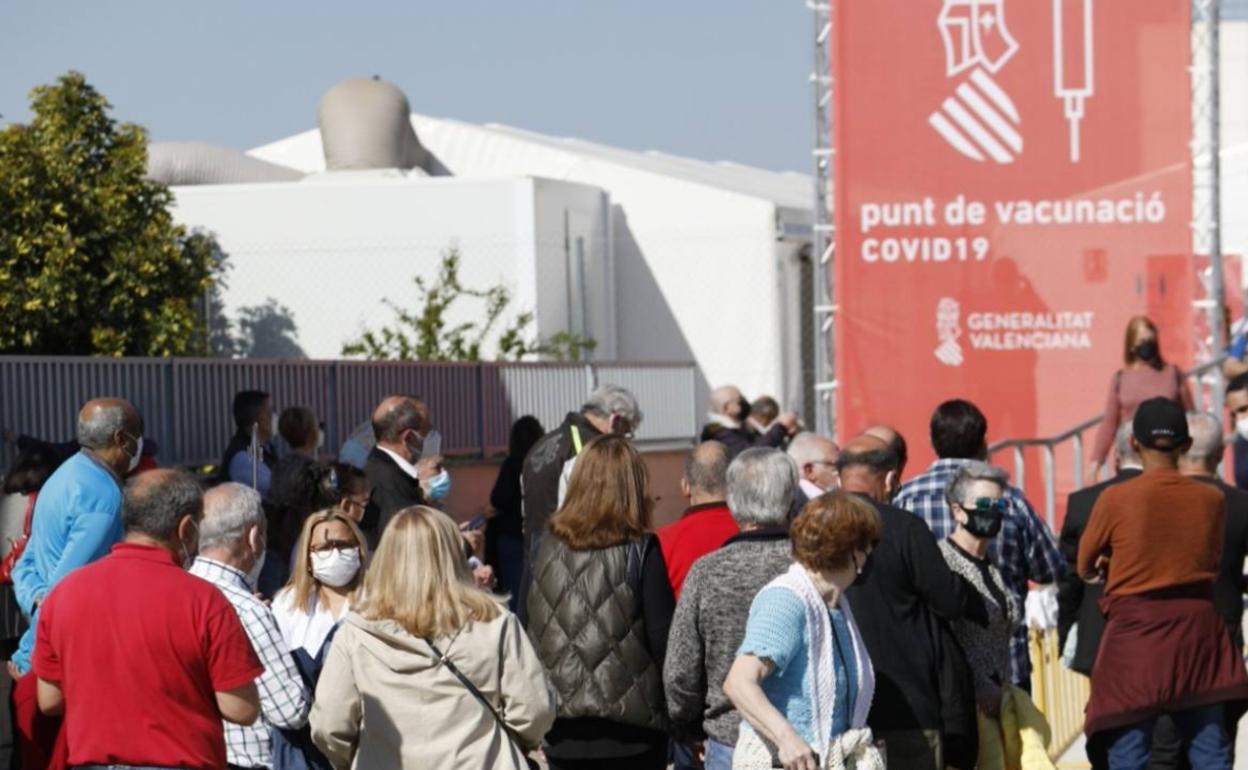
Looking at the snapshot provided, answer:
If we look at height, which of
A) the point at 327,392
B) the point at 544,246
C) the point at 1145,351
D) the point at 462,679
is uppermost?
the point at 544,246

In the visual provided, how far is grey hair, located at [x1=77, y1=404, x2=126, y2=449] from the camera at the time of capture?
7363 millimetres

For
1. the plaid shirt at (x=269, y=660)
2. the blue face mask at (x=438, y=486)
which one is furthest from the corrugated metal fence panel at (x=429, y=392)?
the plaid shirt at (x=269, y=660)

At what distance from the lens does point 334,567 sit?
20.8 ft

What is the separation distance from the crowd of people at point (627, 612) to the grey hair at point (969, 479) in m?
0.01

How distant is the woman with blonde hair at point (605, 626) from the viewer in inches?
258

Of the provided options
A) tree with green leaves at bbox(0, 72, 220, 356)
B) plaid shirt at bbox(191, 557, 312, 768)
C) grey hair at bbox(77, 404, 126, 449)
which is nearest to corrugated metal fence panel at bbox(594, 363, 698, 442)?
→ tree with green leaves at bbox(0, 72, 220, 356)

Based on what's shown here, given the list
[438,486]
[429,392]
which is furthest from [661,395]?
[438,486]

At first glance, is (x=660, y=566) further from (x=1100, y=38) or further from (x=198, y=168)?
(x=198, y=168)

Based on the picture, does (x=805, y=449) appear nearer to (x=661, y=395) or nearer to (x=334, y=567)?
(x=334, y=567)

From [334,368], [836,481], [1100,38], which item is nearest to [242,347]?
[334,368]

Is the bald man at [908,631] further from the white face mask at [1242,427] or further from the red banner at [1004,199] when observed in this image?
the red banner at [1004,199]

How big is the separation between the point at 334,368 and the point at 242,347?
9796 mm

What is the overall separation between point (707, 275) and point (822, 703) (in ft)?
65.8

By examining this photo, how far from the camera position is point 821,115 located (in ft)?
47.5
